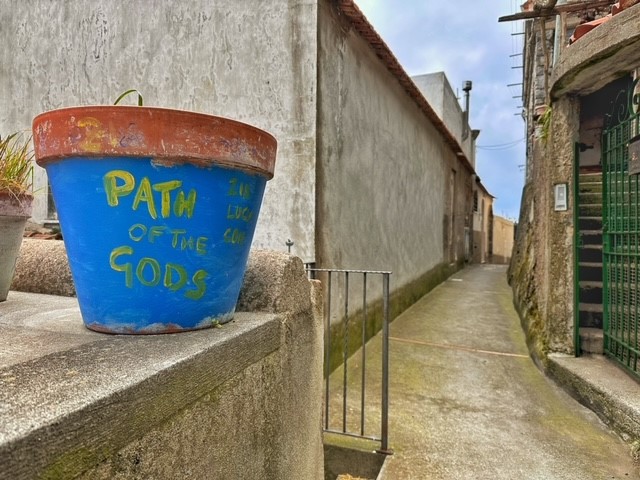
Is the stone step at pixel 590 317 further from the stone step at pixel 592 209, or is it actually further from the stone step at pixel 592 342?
the stone step at pixel 592 209

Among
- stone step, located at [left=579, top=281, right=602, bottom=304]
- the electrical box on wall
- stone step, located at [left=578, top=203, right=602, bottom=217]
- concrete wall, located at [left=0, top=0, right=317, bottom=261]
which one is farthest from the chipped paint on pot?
stone step, located at [left=578, top=203, right=602, bottom=217]

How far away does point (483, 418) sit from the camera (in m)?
2.95

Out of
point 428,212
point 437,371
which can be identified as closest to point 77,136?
point 437,371

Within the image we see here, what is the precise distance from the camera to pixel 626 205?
3.32 metres

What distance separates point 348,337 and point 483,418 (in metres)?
1.51

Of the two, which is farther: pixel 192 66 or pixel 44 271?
pixel 192 66

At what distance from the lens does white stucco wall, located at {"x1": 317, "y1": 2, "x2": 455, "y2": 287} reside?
12.4 feet

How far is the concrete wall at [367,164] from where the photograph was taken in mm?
3777

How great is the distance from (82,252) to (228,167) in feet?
1.39

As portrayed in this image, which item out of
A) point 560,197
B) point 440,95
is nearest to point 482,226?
point 440,95

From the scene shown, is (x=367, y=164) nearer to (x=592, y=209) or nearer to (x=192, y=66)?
(x=192, y=66)

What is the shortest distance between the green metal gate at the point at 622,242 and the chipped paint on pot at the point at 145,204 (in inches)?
123

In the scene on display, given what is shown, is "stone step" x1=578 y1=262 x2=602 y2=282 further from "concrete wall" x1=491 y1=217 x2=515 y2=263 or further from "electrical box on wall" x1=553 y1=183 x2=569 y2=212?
"concrete wall" x1=491 y1=217 x2=515 y2=263

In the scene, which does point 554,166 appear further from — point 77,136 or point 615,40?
point 77,136
